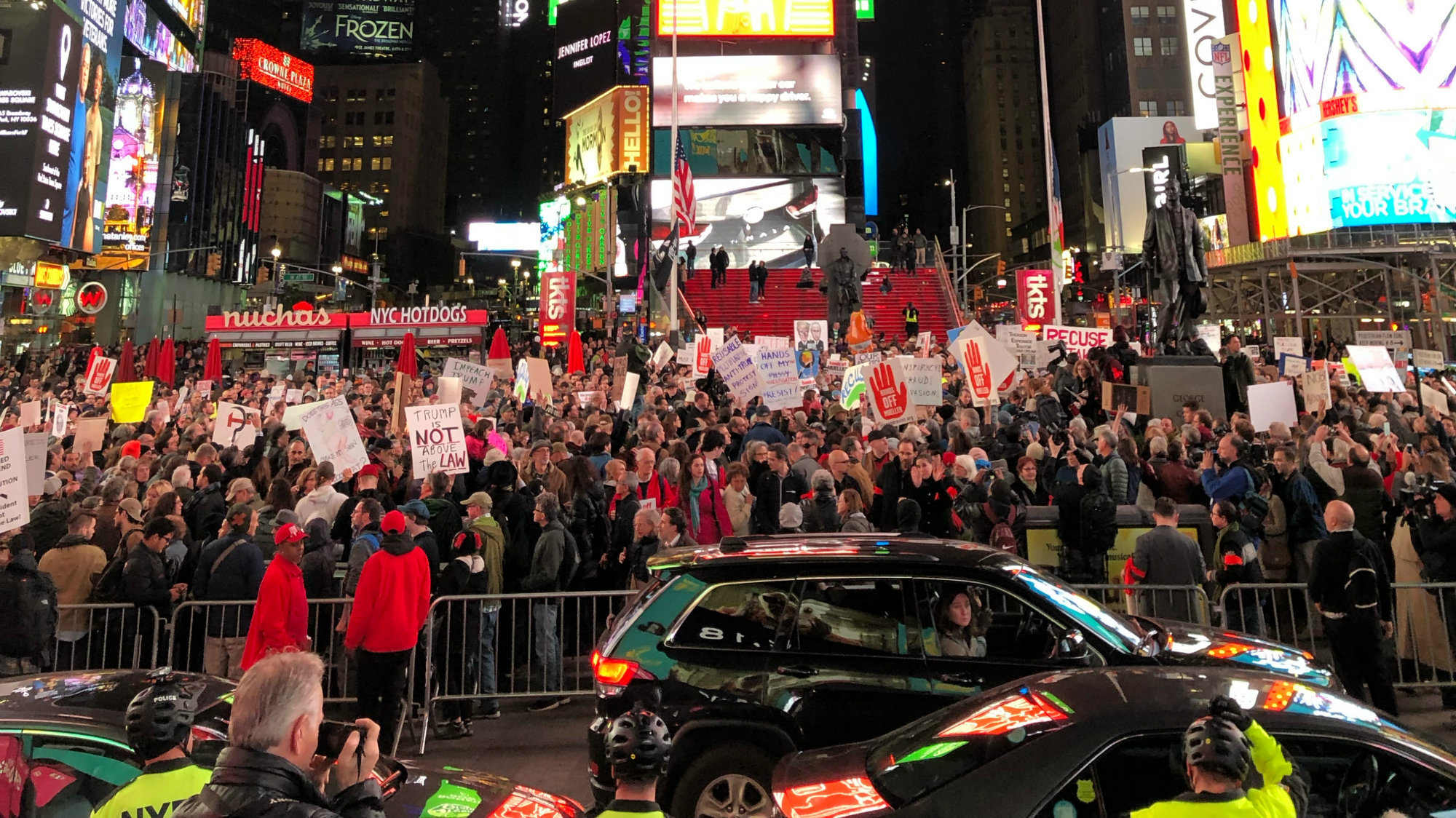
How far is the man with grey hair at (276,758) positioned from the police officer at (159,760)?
422 mm

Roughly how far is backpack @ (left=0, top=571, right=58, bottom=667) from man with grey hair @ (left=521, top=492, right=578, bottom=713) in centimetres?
349

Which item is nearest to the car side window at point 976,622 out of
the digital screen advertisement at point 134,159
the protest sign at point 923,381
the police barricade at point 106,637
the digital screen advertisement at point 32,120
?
the police barricade at point 106,637

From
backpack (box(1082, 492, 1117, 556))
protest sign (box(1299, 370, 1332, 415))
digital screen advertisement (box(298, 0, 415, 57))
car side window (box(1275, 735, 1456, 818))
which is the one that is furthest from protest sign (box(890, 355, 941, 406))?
digital screen advertisement (box(298, 0, 415, 57))

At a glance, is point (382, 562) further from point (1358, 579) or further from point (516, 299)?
point (516, 299)

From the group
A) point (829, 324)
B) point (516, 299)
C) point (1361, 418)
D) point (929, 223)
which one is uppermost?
point (929, 223)

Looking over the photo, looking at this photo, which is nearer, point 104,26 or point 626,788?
point 626,788

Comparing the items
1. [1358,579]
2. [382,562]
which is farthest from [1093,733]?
[382,562]

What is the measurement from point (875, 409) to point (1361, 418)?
728cm

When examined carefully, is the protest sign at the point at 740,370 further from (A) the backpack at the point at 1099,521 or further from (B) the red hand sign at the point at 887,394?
(A) the backpack at the point at 1099,521

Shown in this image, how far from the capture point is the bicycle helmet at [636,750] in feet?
8.70

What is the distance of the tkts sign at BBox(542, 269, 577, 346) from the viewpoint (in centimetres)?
3262

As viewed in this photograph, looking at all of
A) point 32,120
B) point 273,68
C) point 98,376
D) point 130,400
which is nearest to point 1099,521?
point 130,400

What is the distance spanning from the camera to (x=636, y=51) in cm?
8856

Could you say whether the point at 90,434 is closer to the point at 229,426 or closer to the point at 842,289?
the point at 229,426
